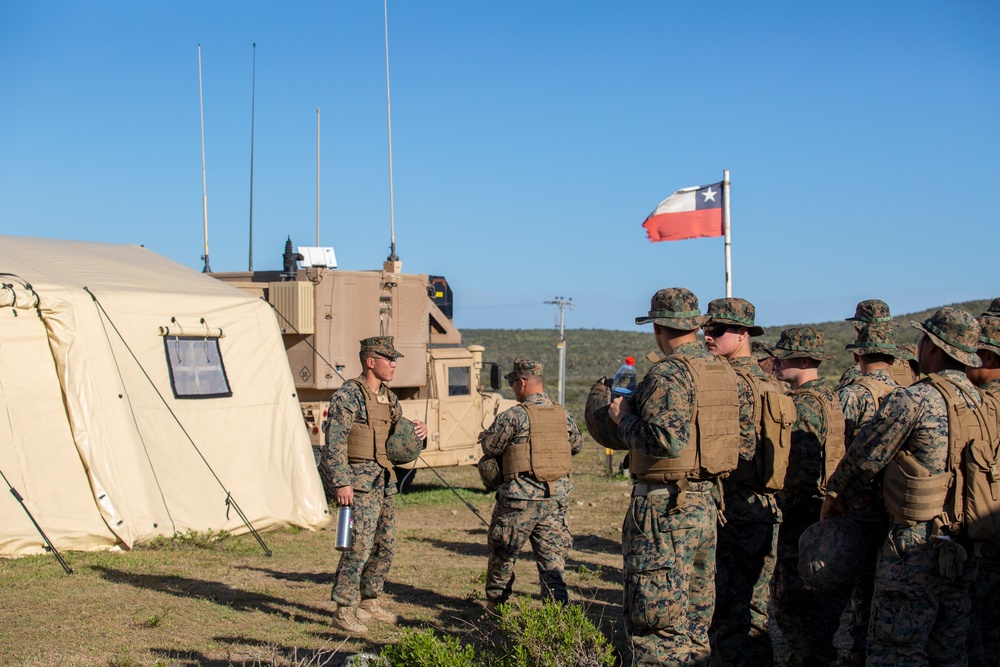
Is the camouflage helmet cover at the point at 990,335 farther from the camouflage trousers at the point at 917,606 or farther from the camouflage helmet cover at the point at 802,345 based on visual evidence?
the camouflage helmet cover at the point at 802,345

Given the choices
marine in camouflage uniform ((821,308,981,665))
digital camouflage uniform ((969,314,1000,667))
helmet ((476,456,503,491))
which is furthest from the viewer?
helmet ((476,456,503,491))

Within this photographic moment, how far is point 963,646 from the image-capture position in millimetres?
4473

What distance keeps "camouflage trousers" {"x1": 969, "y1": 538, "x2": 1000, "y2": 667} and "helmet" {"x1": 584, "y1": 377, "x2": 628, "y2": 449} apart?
5.36ft

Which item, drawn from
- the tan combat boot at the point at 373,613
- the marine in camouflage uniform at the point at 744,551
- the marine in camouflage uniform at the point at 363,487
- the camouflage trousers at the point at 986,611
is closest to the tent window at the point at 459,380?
the marine in camouflage uniform at the point at 363,487

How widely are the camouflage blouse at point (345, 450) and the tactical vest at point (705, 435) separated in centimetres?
260

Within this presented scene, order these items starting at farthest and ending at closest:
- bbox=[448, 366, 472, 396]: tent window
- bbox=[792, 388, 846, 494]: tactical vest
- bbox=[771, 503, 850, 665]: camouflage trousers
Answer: bbox=[448, 366, 472, 396]: tent window
bbox=[792, 388, 846, 494]: tactical vest
bbox=[771, 503, 850, 665]: camouflage trousers

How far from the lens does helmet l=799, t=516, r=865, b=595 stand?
4.68 metres

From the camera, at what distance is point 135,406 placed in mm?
9492

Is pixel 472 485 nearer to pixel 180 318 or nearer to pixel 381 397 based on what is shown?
pixel 180 318

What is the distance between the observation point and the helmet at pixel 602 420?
186 inches

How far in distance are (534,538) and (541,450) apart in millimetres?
614

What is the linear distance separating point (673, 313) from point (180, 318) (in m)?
6.69

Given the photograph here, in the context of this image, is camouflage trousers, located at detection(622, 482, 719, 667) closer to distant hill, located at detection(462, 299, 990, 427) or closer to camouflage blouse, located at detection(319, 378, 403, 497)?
camouflage blouse, located at detection(319, 378, 403, 497)

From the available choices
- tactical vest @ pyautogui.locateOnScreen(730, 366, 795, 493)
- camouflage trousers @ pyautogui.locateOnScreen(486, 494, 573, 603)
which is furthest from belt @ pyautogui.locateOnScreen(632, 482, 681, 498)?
camouflage trousers @ pyautogui.locateOnScreen(486, 494, 573, 603)
